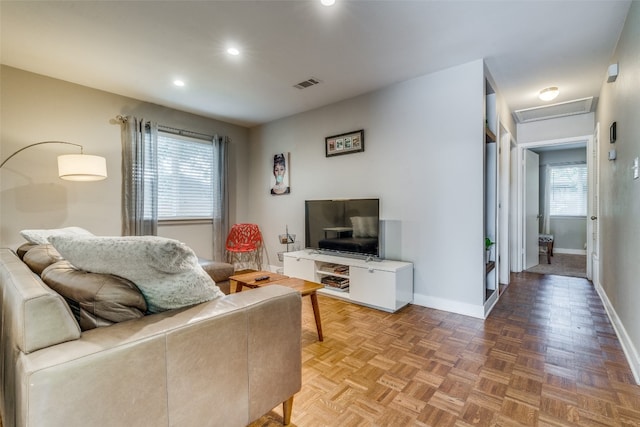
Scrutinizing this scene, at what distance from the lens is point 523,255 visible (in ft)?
14.9

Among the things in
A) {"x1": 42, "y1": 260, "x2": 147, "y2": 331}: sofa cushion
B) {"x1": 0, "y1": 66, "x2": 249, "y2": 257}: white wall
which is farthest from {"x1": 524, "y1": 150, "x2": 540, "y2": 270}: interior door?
{"x1": 0, "y1": 66, "x2": 249, "y2": 257}: white wall

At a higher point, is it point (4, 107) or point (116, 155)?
point (4, 107)

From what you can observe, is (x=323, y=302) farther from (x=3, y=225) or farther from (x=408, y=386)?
(x=3, y=225)

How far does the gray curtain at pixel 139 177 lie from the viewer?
357 centimetres

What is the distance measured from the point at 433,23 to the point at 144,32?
7.28 ft

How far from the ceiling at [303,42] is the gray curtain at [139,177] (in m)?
0.47

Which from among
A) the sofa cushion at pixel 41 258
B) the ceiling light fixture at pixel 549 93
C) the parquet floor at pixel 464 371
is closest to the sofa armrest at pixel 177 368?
the parquet floor at pixel 464 371

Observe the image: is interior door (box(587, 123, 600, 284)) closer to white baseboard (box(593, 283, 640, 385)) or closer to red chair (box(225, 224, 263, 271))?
white baseboard (box(593, 283, 640, 385))

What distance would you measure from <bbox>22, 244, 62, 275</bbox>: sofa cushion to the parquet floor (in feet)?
4.03

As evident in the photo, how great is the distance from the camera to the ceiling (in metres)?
2.01

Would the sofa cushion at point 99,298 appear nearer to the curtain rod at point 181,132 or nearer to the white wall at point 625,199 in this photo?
the white wall at point 625,199

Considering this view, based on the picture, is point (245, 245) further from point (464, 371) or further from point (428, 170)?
point (464, 371)

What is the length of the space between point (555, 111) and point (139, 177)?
5590 millimetres

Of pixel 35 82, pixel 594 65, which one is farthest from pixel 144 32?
pixel 594 65
